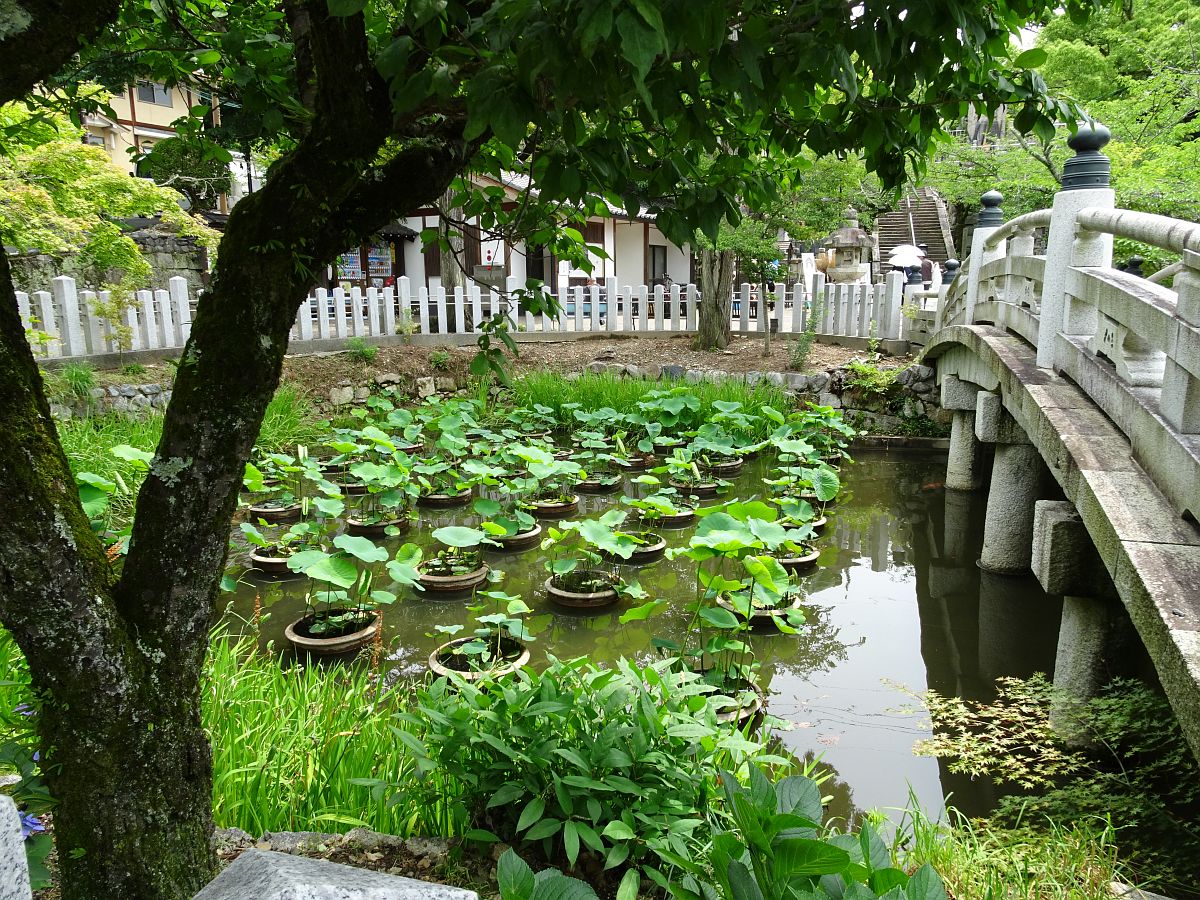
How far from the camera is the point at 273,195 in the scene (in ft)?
6.38

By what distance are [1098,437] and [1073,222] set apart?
1.67 meters

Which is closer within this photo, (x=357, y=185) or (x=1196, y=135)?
(x=357, y=185)

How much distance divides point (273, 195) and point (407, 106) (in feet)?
1.99

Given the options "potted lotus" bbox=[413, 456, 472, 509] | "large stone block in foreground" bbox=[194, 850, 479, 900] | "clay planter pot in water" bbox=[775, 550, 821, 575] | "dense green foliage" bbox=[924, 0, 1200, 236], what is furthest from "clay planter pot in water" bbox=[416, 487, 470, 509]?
"large stone block in foreground" bbox=[194, 850, 479, 900]

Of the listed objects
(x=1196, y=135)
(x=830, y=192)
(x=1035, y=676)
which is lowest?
(x=1035, y=676)

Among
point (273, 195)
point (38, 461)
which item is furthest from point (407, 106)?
point (38, 461)

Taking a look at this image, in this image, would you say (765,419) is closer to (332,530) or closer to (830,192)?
(830,192)

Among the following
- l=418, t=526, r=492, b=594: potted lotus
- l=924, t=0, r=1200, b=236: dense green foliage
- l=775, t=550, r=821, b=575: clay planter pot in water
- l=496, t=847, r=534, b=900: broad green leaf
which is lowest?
l=775, t=550, r=821, b=575: clay planter pot in water

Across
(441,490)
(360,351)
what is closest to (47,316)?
(360,351)

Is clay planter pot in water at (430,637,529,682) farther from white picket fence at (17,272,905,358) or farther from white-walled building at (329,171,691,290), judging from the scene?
white-walled building at (329,171,691,290)

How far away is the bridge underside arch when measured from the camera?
251cm

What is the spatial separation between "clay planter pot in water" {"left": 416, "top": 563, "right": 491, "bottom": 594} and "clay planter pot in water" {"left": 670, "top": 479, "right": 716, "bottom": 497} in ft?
10.3

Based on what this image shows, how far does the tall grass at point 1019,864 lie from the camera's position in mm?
2494

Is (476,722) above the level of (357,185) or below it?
below
